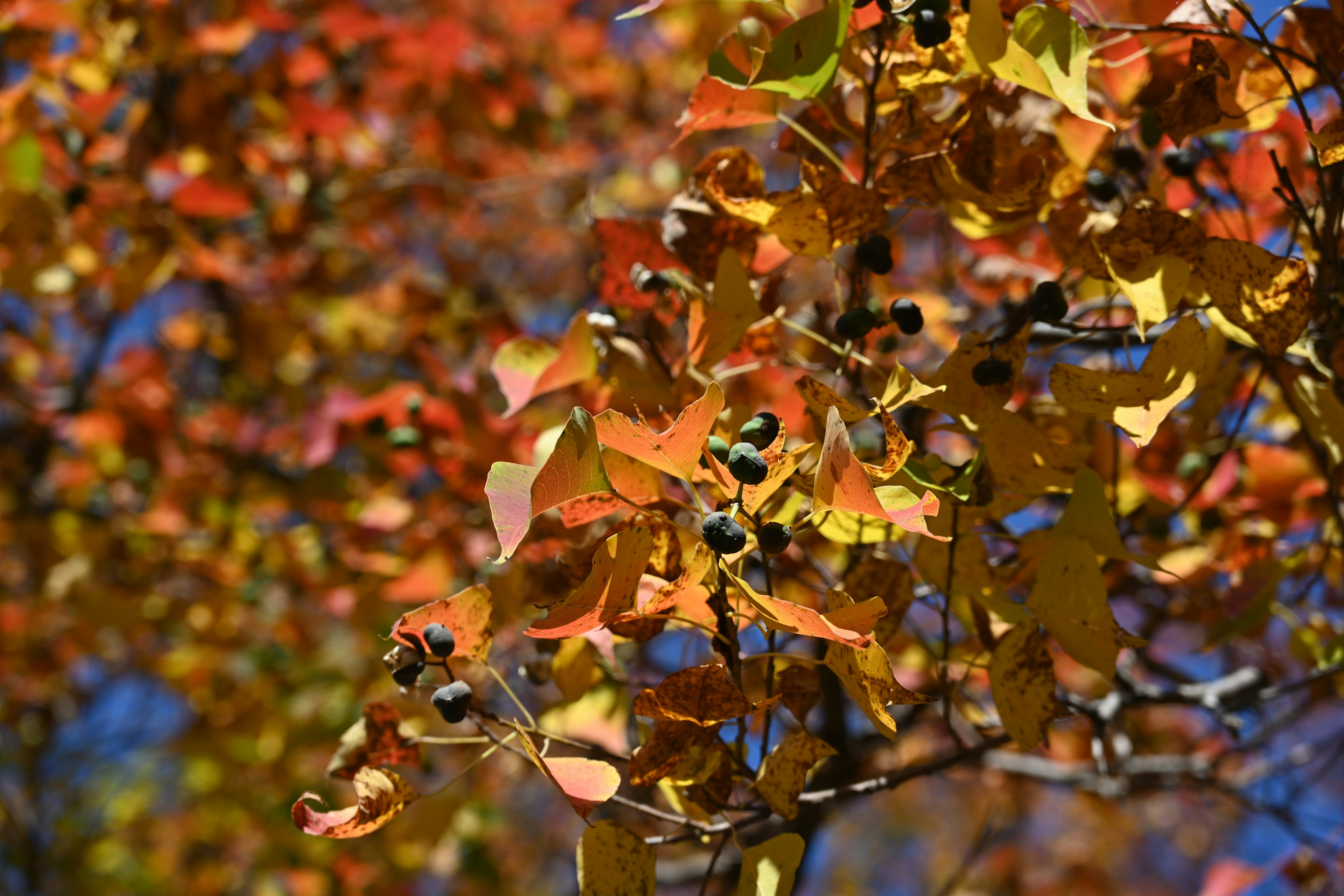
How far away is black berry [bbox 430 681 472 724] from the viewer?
696mm

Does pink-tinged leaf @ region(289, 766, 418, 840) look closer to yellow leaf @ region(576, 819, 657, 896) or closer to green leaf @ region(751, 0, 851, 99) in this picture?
yellow leaf @ region(576, 819, 657, 896)

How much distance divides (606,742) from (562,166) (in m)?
2.60

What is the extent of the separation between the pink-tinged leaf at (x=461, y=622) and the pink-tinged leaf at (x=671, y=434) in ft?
0.69

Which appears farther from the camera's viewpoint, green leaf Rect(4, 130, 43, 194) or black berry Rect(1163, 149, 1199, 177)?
green leaf Rect(4, 130, 43, 194)

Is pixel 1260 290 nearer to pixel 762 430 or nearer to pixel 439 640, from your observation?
pixel 762 430

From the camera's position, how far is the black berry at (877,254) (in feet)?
2.71

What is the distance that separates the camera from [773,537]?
622mm

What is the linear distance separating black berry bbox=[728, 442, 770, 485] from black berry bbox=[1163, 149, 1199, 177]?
1.93ft

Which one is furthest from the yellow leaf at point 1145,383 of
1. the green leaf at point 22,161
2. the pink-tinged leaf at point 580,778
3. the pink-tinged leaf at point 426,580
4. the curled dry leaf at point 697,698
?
the green leaf at point 22,161

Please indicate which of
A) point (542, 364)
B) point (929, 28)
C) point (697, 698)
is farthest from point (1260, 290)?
point (542, 364)

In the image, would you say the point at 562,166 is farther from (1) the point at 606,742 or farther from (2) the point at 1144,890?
(2) the point at 1144,890

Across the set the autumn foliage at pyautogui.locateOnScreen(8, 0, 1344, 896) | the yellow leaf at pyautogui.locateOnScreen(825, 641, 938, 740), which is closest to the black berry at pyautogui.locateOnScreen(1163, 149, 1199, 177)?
the autumn foliage at pyautogui.locateOnScreen(8, 0, 1344, 896)

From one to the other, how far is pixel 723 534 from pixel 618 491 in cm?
20

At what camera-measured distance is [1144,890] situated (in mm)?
5820
